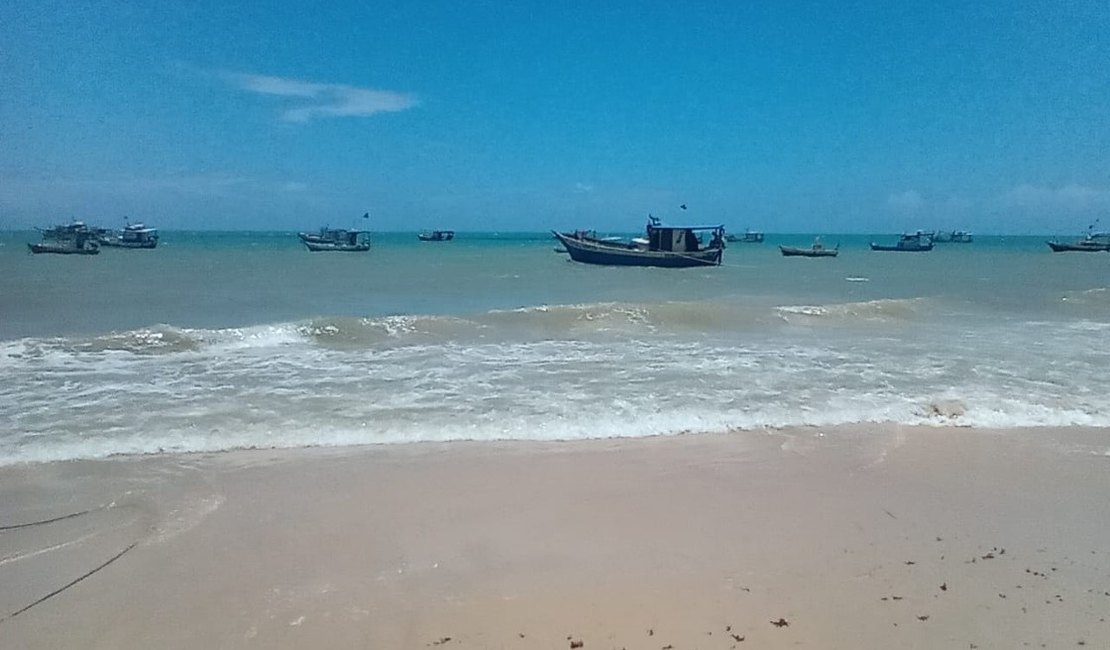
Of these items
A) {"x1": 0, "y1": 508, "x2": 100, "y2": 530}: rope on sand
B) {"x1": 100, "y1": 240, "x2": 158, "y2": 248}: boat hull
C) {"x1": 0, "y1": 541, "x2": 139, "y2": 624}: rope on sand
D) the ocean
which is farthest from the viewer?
{"x1": 100, "y1": 240, "x2": 158, "y2": 248}: boat hull

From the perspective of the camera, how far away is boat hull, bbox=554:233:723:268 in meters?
50.1

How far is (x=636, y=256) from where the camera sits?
50.5 m

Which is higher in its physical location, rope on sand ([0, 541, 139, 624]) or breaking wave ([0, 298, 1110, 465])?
breaking wave ([0, 298, 1110, 465])

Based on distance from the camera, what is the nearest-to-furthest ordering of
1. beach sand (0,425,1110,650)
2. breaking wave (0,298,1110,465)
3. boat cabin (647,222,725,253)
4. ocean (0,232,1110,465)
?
beach sand (0,425,1110,650), breaking wave (0,298,1110,465), ocean (0,232,1110,465), boat cabin (647,222,725,253)

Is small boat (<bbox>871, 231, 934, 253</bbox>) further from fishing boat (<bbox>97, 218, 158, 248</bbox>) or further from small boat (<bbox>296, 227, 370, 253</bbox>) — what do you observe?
fishing boat (<bbox>97, 218, 158, 248</bbox>)

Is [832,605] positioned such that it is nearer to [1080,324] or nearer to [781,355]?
[781,355]

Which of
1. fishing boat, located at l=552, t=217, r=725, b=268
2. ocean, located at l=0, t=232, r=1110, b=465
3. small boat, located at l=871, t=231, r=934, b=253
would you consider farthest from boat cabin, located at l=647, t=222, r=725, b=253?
small boat, located at l=871, t=231, r=934, b=253

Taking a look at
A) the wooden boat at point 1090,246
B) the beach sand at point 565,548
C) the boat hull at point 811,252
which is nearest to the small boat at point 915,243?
the wooden boat at point 1090,246

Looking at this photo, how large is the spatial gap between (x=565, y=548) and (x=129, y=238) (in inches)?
3190

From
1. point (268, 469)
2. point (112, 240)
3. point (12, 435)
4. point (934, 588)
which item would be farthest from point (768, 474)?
point (112, 240)

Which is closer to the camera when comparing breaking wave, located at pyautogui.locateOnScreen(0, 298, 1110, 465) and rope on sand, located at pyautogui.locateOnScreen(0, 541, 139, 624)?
rope on sand, located at pyautogui.locateOnScreen(0, 541, 139, 624)

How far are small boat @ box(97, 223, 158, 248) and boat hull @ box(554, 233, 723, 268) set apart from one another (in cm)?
4704

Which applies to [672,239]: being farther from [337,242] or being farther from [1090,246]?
[1090,246]

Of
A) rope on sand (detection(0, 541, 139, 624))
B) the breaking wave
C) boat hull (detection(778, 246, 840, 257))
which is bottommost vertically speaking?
rope on sand (detection(0, 541, 139, 624))
